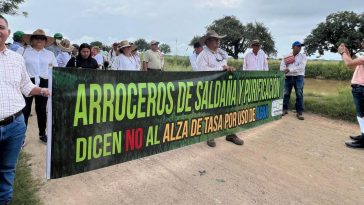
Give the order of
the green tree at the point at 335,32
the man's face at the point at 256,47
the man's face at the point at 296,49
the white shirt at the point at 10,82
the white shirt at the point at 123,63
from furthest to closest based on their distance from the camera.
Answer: the green tree at the point at 335,32
the man's face at the point at 296,49
the man's face at the point at 256,47
the white shirt at the point at 123,63
the white shirt at the point at 10,82

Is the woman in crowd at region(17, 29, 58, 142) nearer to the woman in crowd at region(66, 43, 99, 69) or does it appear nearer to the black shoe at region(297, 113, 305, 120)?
the woman in crowd at region(66, 43, 99, 69)

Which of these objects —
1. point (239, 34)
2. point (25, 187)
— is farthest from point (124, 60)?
point (239, 34)

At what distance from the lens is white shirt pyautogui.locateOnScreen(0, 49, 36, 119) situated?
2.95 meters

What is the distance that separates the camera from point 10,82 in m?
3.02

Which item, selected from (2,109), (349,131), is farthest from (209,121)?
(349,131)

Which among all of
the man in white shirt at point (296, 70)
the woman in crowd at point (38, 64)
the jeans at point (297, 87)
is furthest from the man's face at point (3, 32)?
the jeans at point (297, 87)

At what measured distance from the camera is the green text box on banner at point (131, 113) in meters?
3.59

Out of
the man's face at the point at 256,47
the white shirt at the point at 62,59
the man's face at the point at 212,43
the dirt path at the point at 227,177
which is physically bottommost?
the dirt path at the point at 227,177

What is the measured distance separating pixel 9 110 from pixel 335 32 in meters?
56.8

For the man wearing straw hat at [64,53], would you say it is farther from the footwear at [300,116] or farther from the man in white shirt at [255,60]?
the footwear at [300,116]

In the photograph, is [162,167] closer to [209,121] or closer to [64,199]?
[209,121]

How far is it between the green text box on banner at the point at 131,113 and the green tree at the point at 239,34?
185 ft

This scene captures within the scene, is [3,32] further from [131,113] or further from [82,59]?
[82,59]

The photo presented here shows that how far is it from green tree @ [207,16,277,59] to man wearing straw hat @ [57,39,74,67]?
5361cm
